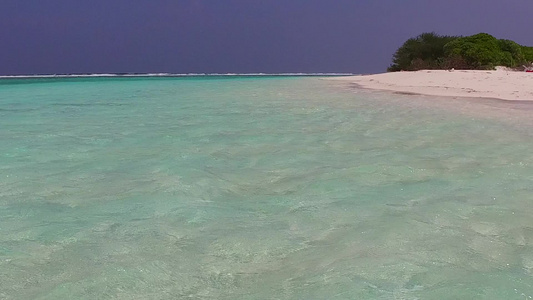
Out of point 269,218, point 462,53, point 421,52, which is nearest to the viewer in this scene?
point 269,218

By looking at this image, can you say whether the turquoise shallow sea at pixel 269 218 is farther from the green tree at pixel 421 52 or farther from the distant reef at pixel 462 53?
the green tree at pixel 421 52

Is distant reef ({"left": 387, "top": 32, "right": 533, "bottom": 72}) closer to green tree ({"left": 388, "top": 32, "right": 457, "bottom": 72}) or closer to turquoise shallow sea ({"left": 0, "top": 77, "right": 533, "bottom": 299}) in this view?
green tree ({"left": 388, "top": 32, "right": 457, "bottom": 72})

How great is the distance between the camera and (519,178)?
121 inches

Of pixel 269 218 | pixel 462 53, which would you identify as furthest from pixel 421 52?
pixel 269 218

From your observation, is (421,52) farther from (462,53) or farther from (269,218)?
(269,218)

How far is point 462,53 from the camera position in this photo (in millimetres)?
26953

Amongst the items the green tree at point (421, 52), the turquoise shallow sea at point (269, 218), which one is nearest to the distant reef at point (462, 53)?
the green tree at point (421, 52)

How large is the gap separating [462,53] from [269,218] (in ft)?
92.3

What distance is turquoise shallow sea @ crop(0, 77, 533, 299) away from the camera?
5.49ft

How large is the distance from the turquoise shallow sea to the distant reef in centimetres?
2389

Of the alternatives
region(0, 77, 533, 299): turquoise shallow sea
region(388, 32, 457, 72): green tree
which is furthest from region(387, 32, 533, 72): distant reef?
region(0, 77, 533, 299): turquoise shallow sea

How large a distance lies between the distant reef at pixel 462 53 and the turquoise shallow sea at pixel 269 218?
23889 millimetres

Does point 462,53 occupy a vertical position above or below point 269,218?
above

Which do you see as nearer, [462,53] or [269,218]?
[269,218]
